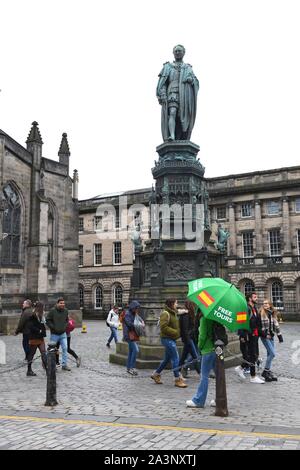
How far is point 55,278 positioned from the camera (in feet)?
97.5

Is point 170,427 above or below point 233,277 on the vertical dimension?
below

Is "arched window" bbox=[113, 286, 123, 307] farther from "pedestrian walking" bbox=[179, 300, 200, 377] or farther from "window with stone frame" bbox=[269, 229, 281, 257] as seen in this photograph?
"pedestrian walking" bbox=[179, 300, 200, 377]

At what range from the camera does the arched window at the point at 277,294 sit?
40031 millimetres

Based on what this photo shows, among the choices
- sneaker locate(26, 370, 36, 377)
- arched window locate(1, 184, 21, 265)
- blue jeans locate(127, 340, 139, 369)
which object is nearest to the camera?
blue jeans locate(127, 340, 139, 369)

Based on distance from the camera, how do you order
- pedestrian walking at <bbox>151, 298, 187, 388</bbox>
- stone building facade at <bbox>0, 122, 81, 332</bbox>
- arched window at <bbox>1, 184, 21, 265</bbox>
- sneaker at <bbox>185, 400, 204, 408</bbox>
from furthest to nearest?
arched window at <bbox>1, 184, 21, 265</bbox> < stone building facade at <bbox>0, 122, 81, 332</bbox> < pedestrian walking at <bbox>151, 298, 187, 388</bbox> < sneaker at <bbox>185, 400, 204, 408</bbox>

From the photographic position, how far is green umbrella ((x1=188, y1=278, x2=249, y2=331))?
6.37 m

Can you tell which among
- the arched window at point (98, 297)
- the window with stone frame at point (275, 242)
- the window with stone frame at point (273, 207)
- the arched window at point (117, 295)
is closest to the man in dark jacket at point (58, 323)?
the window with stone frame at point (275, 242)

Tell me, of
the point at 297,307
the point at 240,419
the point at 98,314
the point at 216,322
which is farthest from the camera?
the point at 98,314

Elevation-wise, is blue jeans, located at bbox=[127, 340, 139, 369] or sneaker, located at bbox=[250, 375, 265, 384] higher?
blue jeans, located at bbox=[127, 340, 139, 369]

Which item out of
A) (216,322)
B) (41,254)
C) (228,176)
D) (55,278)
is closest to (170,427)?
(216,322)

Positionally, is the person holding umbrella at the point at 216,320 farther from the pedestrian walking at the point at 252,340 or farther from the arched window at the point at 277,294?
the arched window at the point at 277,294

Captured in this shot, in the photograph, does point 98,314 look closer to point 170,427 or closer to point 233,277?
point 233,277

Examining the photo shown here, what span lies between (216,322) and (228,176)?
127 feet

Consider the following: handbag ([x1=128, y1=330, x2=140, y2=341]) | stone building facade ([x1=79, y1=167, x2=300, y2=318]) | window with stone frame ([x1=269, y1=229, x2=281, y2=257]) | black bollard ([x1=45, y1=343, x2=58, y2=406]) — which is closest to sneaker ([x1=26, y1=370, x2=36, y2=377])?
handbag ([x1=128, y1=330, x2=140, y2=341])
